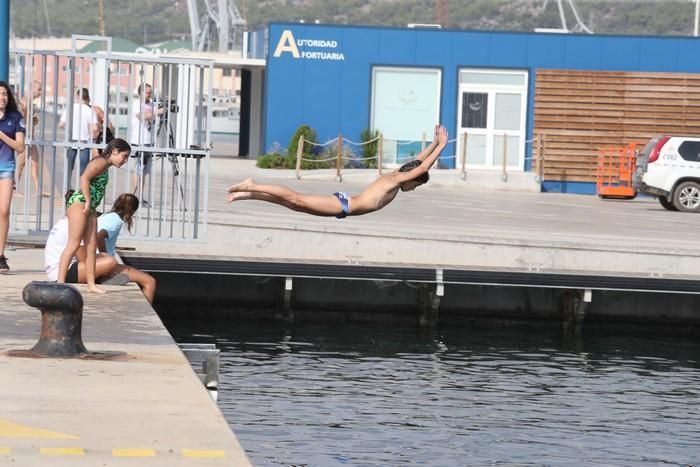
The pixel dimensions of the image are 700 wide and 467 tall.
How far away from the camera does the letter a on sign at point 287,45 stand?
4184 centimetres

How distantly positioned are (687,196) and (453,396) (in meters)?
19.5

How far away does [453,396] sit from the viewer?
15.7m

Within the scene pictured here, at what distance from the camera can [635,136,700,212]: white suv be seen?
110 feet

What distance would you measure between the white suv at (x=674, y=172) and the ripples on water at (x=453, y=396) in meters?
13.0

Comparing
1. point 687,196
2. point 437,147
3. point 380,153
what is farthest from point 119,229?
point 380,153

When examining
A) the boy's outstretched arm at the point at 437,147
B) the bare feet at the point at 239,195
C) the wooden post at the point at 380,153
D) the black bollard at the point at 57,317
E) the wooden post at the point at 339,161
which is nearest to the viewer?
the black bollard at the point at 57,317

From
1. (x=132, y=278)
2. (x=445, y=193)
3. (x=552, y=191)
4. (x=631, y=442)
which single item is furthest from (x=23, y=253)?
(x=552, y=191)

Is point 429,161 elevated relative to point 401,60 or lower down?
lower down

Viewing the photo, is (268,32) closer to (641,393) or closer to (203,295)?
(203,295)

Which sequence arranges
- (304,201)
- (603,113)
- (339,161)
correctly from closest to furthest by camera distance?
(304,201), (339,161), (603,113)

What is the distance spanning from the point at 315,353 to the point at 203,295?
361cm

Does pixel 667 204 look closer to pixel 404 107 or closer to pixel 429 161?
pixel 404 107

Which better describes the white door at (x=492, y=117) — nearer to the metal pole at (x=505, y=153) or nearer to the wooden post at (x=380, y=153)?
the metal pole at (x=505, y=153)

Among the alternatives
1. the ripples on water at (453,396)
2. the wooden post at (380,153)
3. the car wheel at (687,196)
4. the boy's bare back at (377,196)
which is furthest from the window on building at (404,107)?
the boy's bare back at (377,196)
